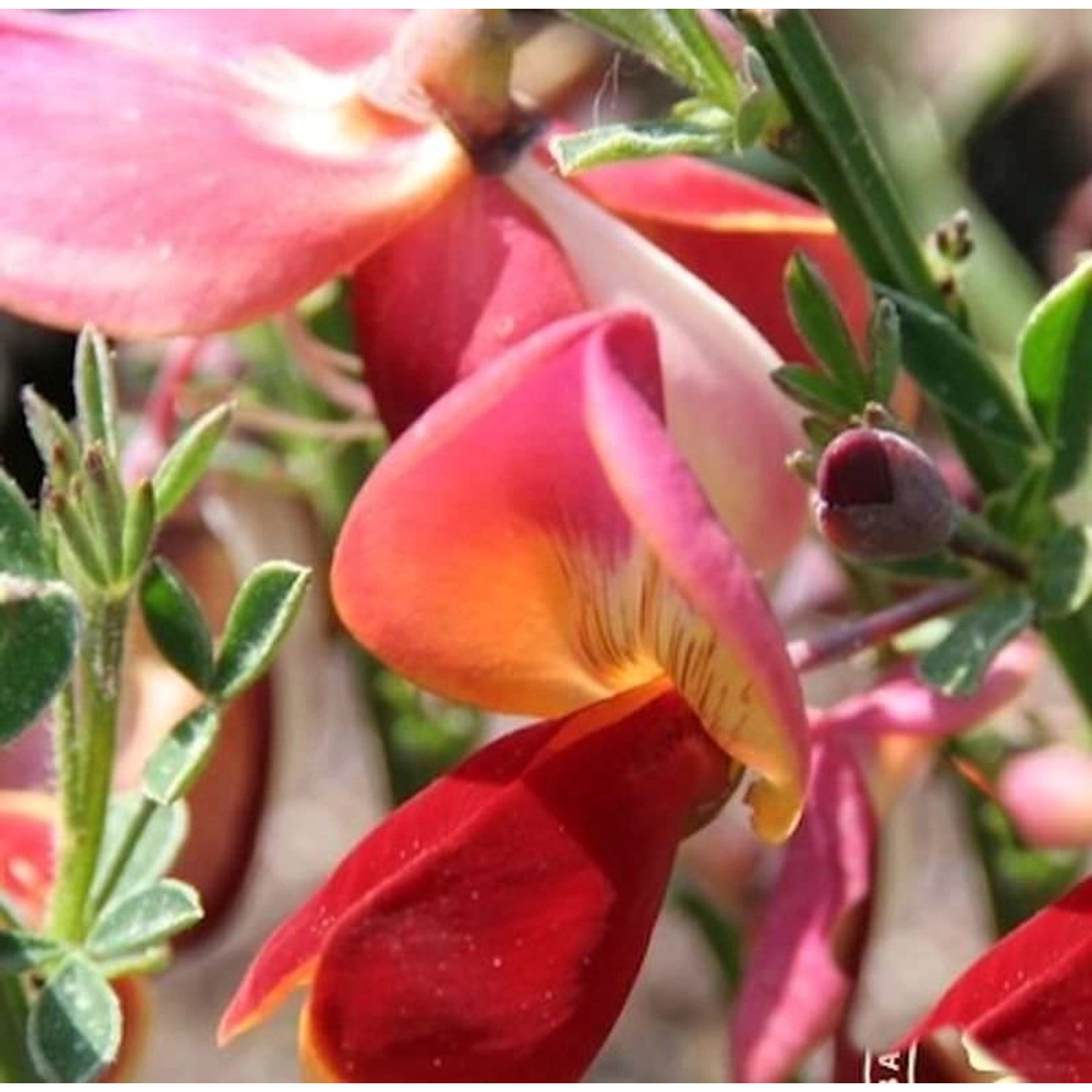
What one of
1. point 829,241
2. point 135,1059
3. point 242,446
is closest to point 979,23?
point 242,446

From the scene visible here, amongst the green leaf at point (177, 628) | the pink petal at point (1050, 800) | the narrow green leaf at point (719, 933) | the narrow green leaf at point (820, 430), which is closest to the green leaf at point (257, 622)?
the green leaf at point (177, 628)

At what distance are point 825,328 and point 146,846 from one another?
6.9 inches

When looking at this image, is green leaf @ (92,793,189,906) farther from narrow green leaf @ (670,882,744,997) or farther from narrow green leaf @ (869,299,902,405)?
narrow green leaf @ (670,882,744,997)

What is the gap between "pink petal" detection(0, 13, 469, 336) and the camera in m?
0.55

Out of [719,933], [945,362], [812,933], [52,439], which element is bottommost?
[719,933]

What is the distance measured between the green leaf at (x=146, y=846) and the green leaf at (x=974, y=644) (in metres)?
0.16

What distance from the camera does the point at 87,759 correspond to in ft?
1.75

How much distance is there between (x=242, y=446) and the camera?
94 cm

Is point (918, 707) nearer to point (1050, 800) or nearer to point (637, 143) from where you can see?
point (1050, 800)

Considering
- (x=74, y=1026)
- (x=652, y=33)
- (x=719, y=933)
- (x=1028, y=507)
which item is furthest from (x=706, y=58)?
(x=719, y=933)

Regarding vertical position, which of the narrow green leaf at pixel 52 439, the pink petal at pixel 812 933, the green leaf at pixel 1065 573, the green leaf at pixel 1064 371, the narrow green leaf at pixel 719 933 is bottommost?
the narrow green leaf at pixel 719 933

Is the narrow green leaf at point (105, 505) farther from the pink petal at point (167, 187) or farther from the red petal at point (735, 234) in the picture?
the red petal at point (735, 234)

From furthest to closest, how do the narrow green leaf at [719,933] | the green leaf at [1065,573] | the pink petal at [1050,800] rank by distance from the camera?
the narrow green leaf at [719,933] < the pink petal at [1050,800] < the green leaf at [1065,573]

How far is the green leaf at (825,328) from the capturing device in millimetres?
545
